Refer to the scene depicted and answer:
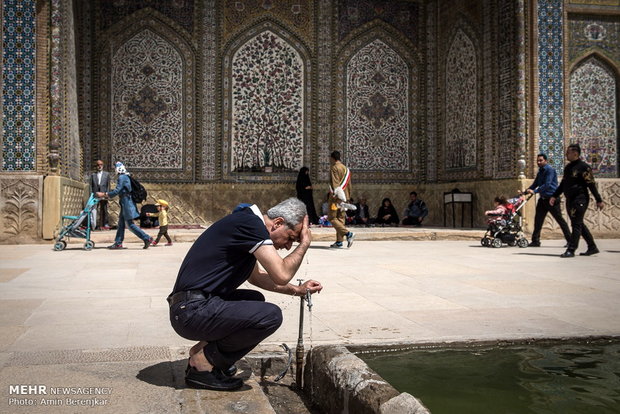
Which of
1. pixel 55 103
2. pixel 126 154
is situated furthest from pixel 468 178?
pixel 55 103

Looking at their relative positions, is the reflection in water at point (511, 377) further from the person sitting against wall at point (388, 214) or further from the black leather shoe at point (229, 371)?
the person sitting against wall at point (388, 214)

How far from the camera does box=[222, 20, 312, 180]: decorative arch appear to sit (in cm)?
1479

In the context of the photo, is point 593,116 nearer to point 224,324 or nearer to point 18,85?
point 18,85

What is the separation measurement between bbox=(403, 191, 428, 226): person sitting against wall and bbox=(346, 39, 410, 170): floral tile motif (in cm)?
98

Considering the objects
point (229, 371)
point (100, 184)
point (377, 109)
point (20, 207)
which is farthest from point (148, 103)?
point (229, 371)

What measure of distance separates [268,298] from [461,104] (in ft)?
34.8

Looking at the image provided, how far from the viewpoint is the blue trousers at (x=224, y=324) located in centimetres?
271

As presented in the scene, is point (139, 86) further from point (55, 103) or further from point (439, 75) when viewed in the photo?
point (439, 75)

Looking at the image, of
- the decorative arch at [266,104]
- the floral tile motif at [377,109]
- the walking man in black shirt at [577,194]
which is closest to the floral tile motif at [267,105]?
the decorative arch at [266,104]

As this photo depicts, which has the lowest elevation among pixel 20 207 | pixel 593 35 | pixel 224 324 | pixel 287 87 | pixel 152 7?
pixel 224 324

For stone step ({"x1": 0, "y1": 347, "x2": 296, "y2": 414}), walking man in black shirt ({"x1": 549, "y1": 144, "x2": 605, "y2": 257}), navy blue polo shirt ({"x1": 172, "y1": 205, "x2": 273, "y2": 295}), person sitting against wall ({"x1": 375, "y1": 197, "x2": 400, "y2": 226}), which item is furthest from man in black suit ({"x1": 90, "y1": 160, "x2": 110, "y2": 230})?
navy blue polo shirt ({"x1": 172, "y1": 205, "x2": 273, "y2": 295})

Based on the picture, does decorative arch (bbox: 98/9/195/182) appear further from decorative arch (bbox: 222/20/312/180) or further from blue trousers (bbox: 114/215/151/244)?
blue trousers (bbox: 114/215/151/244)

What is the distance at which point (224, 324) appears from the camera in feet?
8.86

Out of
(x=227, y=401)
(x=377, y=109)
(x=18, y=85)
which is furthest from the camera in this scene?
(x=377, y=109)
